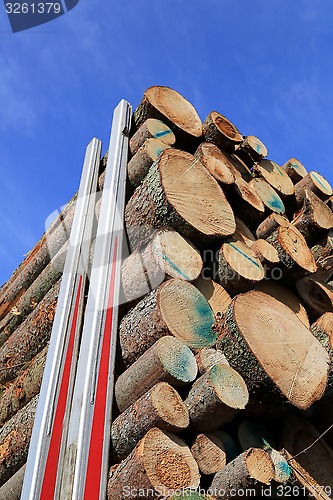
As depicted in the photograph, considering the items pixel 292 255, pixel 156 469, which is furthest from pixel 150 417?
pixel 292 255

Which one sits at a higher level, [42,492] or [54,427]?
[54,427]

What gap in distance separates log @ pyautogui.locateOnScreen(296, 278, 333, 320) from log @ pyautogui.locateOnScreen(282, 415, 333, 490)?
709mm

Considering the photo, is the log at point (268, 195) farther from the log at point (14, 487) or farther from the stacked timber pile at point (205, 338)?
the log at point (14, 487)

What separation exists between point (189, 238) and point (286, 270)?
60 centimetres

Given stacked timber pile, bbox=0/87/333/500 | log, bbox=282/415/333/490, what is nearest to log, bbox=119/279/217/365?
stacked timber pile, bbox=0/87/333/500

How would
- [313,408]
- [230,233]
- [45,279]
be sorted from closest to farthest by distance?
[313,408]
[230,233]
[45,279]

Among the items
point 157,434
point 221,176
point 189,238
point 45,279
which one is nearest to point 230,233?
point 189,238

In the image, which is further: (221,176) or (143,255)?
(221,176)

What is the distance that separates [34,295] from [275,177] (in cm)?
197

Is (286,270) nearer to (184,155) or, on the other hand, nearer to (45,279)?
(184,155)

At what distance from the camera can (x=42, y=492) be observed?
91.0 inches

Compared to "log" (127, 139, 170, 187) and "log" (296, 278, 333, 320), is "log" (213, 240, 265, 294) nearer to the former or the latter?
"log" (296, 278, 333, 320)

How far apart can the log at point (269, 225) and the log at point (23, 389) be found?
1.54m

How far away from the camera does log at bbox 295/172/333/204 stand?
4156 mm
